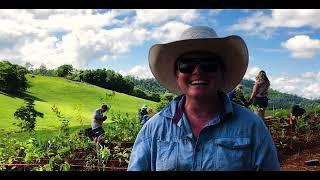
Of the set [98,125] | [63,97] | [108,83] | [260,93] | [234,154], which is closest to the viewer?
[234,154]

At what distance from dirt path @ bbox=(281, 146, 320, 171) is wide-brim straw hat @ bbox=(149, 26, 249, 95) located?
458cm

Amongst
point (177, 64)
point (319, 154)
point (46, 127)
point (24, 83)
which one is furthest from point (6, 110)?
point (177, 64)

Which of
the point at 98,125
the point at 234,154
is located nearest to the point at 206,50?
the point at 234,154

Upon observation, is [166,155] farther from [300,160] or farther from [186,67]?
[300,160]

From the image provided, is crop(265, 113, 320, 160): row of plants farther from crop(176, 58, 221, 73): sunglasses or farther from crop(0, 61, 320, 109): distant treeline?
crop(176, 58, 221, 73): sunglasses

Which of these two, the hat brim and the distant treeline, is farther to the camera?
the distant treeline

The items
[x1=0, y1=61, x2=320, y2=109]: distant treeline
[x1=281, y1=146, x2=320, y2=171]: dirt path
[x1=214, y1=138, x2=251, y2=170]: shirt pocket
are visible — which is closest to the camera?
[x1=214, y1=138, x2=251, y2=170]: shirt pocket

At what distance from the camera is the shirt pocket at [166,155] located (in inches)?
63.2

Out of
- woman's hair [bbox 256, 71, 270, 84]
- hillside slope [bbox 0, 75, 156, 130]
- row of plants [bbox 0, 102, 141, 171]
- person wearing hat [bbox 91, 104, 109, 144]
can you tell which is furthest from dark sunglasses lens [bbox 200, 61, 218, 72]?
hillside slope [bbox 0, 75, 156, 130]

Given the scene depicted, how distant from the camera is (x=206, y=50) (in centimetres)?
176

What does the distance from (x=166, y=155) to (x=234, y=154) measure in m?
0.20

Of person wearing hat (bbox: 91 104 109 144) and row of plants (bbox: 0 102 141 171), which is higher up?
person wearing hat (bbox: 91 104 109 144)

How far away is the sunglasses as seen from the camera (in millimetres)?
1682
